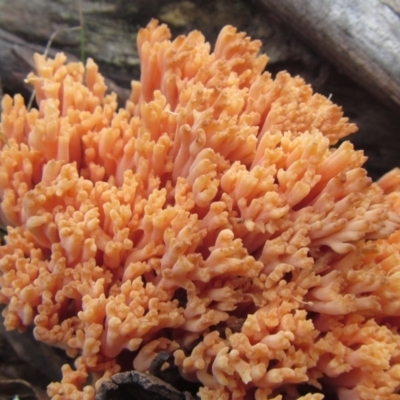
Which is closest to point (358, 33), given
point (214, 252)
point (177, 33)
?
point (177, 33)

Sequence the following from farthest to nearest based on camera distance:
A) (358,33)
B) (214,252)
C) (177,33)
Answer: (177,33), (358,33), (214,252)

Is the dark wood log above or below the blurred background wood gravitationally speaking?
above

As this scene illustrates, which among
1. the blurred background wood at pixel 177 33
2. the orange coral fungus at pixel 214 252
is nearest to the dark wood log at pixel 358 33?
the blurred background wood at pixel 177 33

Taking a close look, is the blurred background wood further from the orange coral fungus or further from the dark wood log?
the orange coral fungus

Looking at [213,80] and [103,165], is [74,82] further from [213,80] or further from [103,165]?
[213,80]

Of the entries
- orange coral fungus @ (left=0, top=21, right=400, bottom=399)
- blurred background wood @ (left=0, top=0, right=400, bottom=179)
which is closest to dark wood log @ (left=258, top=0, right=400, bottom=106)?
blurred background wood @ (left=0, top=0, right=400, bottom=179)

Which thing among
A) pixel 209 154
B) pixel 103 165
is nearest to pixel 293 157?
pixel 209 154

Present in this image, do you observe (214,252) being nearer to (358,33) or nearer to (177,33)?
(358,33)
